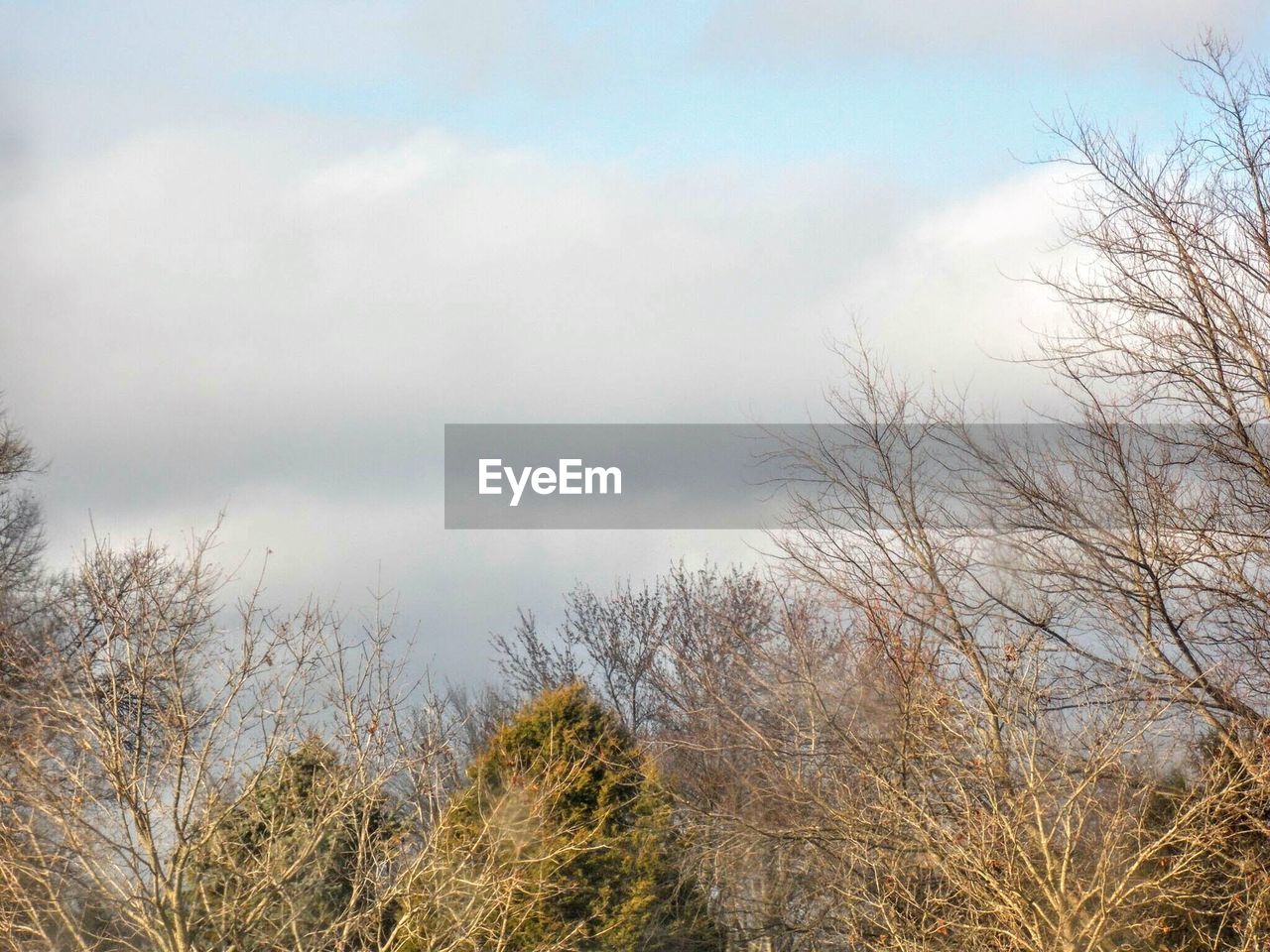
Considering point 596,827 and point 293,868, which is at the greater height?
point 293,868

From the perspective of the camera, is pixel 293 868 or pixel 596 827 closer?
pixel 293 868

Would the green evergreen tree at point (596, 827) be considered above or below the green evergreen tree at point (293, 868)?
below

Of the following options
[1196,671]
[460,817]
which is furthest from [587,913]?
[1196,671]

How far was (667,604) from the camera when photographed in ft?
113

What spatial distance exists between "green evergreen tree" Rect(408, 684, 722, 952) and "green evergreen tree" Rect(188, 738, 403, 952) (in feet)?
8.74

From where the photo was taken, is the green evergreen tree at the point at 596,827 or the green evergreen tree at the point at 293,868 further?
the green evergreen tree at the point at 596,827

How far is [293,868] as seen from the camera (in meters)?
9.15

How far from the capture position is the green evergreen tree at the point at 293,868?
930 cm

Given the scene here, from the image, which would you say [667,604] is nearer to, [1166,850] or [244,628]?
[1166,850]

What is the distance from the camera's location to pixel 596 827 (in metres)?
15.0

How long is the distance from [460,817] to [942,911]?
234 inches

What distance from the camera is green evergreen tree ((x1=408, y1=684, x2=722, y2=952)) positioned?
50.4 ft

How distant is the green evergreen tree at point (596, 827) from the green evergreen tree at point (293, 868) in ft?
8.74

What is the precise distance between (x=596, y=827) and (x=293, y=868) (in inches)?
249
